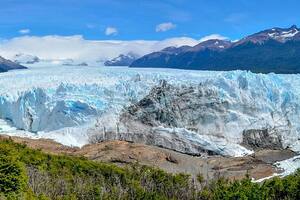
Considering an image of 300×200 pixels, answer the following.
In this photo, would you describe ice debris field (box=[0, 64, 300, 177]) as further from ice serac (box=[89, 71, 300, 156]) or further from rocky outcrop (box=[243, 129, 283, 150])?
rocky outcrop (box=[243, 129, 283, 150])

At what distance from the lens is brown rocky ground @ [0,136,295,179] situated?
58.0 m

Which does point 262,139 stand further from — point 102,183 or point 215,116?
point 102,183

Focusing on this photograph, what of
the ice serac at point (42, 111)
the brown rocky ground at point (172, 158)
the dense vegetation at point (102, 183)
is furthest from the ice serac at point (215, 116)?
the dense vegetation at point (102, 183)

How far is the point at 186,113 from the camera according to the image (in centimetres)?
7131

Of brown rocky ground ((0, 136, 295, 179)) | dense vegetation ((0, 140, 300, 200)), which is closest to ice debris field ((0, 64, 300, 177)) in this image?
brown rocky ground ((0, 136, 295, 179))

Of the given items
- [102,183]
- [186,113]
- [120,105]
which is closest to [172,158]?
[186,113]

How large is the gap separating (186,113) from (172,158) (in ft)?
36.3

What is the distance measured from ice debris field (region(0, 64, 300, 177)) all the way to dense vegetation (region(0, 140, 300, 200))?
13.0 metres

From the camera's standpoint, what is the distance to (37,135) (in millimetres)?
67812

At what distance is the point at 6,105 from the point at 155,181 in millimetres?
30549

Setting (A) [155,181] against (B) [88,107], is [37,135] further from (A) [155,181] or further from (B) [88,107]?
(A) [155,181]

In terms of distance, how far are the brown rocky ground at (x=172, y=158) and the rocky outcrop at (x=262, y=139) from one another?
2.21m

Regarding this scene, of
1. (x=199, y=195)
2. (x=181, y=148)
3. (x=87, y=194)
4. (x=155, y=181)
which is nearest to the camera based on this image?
(x=87, y=194)

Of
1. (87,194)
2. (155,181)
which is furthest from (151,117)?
(87,194)
